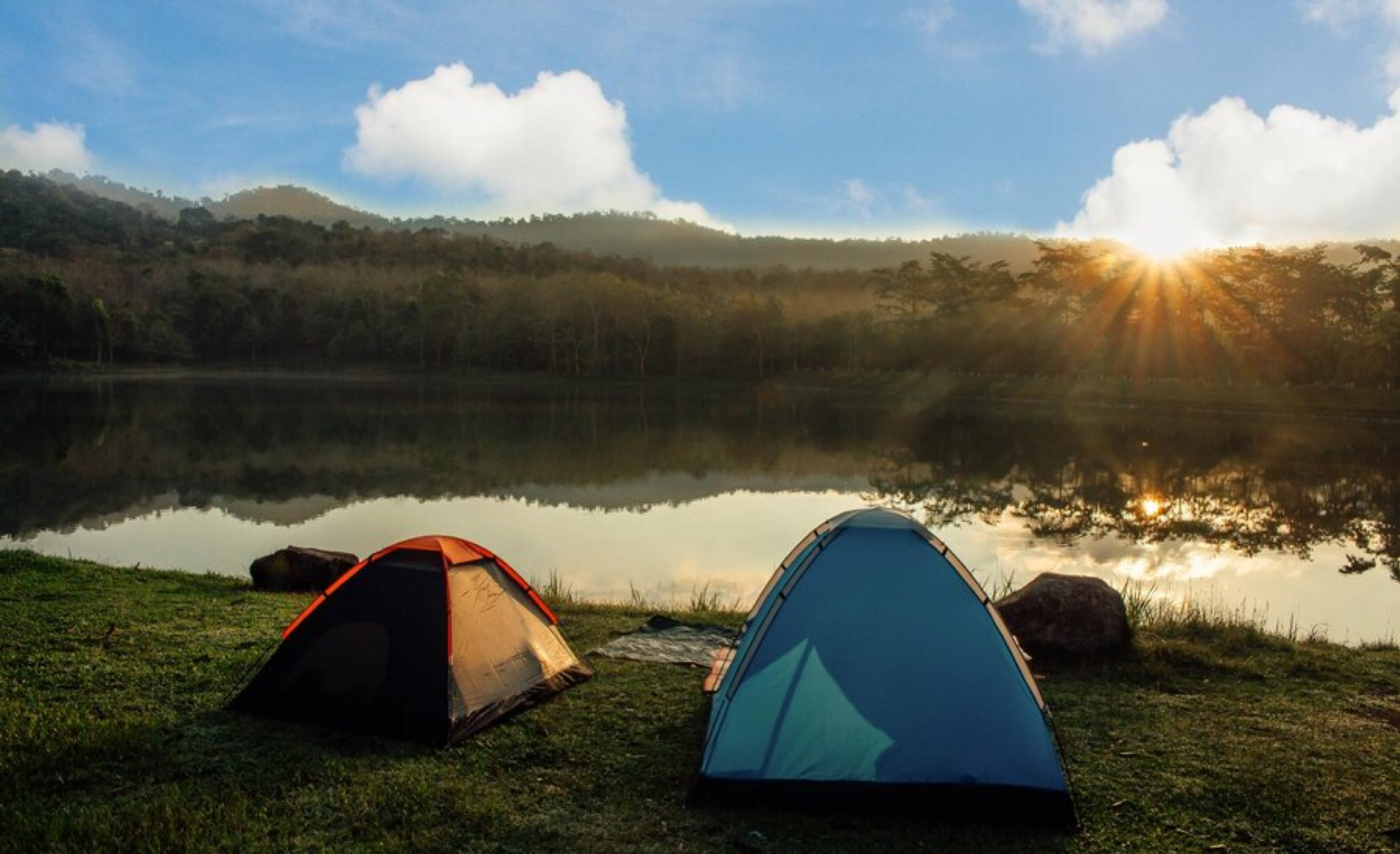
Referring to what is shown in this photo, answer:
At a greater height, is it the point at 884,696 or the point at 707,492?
the point at 884,696

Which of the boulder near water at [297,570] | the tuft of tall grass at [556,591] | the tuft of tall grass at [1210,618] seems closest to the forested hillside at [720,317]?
Answer: the tuft of tall grass at [1210,618]

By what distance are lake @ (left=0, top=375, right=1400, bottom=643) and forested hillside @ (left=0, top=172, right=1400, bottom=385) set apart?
38.7ft

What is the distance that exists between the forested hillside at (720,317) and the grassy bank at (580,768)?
1755 inches

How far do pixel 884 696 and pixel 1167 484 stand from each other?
2097 cm

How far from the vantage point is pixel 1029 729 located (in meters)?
4.76

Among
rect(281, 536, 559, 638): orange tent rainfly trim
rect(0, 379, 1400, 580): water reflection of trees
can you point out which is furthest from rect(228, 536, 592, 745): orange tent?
rect(0, 379, 1400, 580): water reflection of trees

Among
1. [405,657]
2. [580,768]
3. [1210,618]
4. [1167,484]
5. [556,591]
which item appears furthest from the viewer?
[1167,484]

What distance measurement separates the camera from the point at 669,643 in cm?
766

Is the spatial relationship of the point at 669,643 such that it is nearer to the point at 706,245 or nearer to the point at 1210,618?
the point at 1210,618

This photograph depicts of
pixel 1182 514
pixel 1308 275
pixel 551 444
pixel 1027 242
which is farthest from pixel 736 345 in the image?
pixel 1027 242

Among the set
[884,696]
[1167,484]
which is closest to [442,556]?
[884,696]

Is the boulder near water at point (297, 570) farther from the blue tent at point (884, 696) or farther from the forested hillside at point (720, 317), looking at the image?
the forested hillside at point (720, 317)

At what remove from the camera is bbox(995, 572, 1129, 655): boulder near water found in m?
7.40

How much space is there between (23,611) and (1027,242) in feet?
458
